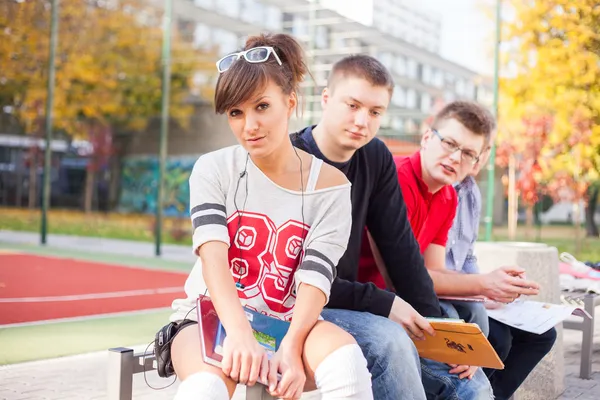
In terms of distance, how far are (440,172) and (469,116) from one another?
0.28m

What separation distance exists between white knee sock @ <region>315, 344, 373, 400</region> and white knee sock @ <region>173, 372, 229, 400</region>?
247 millimetres

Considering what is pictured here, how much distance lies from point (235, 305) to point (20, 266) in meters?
10.2

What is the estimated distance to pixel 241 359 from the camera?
74.5 inches

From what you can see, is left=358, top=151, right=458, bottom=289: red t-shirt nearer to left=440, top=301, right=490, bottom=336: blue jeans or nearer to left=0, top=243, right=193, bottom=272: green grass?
left=440, top=301, right=490, bottom=336: blue jeans

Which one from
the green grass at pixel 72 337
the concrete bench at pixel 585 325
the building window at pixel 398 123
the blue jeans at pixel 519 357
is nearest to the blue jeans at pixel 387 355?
the blue jeans at pixel 519 357

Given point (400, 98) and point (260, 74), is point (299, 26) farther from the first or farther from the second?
point (260, 74)

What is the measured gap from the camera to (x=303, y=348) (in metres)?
2.05

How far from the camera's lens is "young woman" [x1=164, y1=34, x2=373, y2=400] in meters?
1.99

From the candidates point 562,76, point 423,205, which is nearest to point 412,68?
point 562,76

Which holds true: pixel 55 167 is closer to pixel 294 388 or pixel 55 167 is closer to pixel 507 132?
pixel 507 132

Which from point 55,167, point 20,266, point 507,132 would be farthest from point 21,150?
point 507,132

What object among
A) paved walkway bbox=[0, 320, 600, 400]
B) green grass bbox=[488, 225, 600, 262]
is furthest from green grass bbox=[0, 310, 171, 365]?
green grass bbox=[488, 225, 600, 262]

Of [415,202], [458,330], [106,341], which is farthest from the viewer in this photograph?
[106,341]

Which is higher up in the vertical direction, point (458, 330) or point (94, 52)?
point (94, 52)
